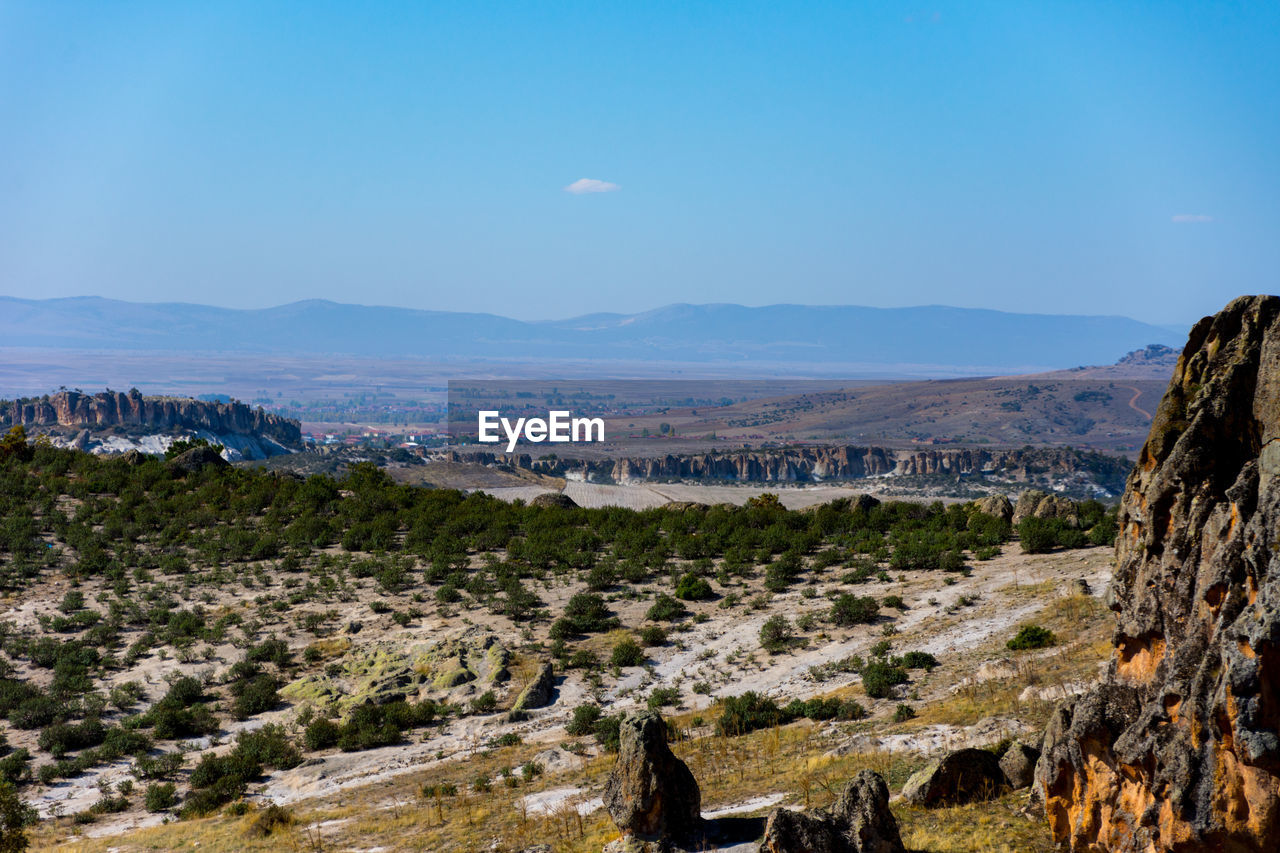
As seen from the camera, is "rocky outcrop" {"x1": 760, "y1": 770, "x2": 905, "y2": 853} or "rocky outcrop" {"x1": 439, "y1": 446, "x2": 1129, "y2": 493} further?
"rocky outcrop" {"x1": 439, "y1": 446, "x2": 1129, "y2": 493}

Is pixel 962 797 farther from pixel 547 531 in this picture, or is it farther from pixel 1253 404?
pixel 547 531

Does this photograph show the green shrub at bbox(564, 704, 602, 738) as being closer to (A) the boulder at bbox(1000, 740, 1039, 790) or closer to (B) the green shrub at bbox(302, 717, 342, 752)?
(B) the green shrub at bbox(302, 717, 342, 752)

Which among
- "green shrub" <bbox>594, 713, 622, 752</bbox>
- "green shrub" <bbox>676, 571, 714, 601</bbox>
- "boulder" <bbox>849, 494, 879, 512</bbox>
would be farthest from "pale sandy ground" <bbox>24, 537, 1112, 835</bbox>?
"boulder" <bbox>849, 494, 879, 512</bbox>

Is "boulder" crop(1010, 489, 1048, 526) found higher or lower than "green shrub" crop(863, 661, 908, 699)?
higher

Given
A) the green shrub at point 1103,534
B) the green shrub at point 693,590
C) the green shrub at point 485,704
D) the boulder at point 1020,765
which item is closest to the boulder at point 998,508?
the green shrub at point 1103,534

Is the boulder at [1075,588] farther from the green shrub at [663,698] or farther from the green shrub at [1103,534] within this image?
the green shrub at [663,698]

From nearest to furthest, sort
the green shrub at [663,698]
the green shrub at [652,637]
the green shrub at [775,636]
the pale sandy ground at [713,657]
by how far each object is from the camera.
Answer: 1. the pale sandy ground at [713,657]
2. the green shrub at [663,698]
3. the green shrub at [775,636]
4. the green shrub at [652,637]

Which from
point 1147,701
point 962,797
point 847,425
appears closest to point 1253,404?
point 1147,701
